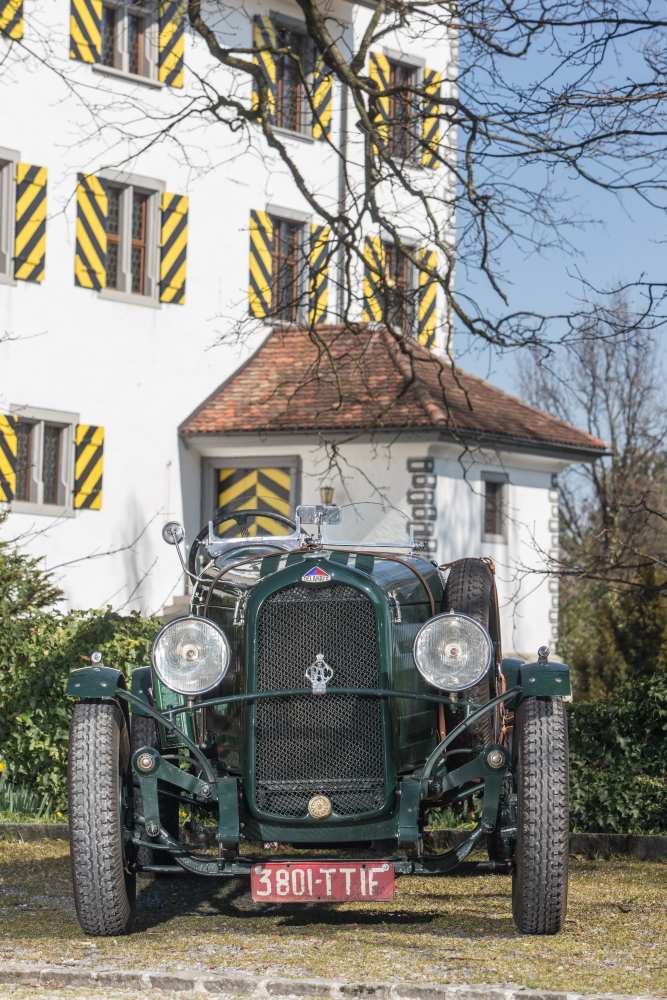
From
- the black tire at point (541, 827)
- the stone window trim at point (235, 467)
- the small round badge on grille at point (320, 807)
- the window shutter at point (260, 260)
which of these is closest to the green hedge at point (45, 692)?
the small round badge on grille at point (320, 807)

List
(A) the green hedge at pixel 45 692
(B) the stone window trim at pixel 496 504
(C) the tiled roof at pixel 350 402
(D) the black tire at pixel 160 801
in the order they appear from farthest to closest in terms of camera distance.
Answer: (B) the stone window trim at pixel 496 504
(C) the tiled roof at pixel 350 402
(A) the green hedge at pixel 45 692
(D) the black tire at pixel 160 801

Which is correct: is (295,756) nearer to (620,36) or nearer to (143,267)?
(620,36)

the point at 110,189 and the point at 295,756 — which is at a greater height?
the point at 110,189

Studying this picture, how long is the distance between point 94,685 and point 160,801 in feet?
4.22

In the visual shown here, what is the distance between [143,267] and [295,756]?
20.4 meters

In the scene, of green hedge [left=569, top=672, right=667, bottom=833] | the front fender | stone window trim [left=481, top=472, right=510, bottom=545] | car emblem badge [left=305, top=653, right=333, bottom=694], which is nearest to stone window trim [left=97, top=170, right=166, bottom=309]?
stone window trim [left=481, top=472, right=510, bottom=545]

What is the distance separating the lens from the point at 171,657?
23.7 ft

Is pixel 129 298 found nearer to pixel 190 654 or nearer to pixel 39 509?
pixel 39 509

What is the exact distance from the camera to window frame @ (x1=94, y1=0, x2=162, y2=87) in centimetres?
2614

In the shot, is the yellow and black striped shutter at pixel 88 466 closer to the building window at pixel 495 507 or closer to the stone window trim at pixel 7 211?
the stone window trim at pixel 7 211

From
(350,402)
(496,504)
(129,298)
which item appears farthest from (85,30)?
(496,504)

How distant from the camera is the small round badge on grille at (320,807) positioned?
7.11 meters

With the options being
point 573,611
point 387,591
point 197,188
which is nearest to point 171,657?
point 387,591

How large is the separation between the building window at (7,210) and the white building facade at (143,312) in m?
0.03
